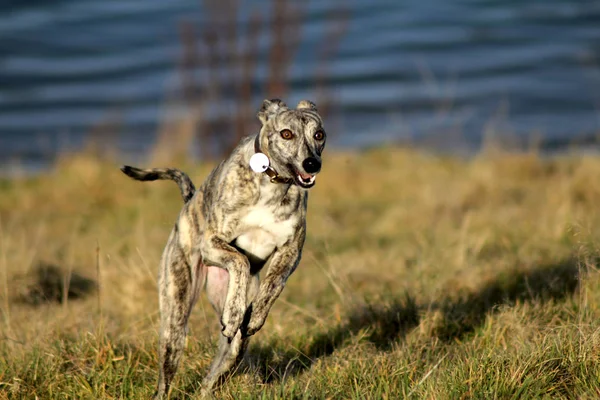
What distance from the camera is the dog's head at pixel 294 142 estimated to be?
190 inches

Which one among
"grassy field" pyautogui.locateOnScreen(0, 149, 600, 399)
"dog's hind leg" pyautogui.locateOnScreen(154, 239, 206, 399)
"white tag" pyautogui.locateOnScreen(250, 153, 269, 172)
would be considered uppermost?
"white tag" pyautogui.locateOnScreen(250, 153, 269, 172)

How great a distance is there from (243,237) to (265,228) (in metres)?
0.15

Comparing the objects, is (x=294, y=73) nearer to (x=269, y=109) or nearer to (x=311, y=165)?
(x=269, y=109)

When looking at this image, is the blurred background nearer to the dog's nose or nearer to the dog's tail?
the dog's tail

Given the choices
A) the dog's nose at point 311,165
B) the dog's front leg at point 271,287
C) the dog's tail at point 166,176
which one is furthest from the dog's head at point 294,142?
the dog's tail at point 166,176

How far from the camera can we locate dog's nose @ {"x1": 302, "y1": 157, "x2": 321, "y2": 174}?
4754 mm

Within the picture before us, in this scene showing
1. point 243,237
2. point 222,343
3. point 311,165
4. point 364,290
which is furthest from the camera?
point 364,290

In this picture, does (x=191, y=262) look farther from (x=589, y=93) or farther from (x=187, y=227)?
(x=589, y=93)

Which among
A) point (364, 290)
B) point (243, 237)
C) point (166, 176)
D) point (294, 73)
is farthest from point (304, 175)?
point (294, 73)

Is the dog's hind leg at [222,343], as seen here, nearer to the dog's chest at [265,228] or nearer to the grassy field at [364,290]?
the grassy field at [364,290]

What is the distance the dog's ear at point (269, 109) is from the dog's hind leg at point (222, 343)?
885 millimetres

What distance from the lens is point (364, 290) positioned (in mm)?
7246

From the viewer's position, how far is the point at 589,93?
1742 cm

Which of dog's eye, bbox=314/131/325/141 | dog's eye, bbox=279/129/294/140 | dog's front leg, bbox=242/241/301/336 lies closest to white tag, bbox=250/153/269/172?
dog's eye, bbox=279/129/294/140
